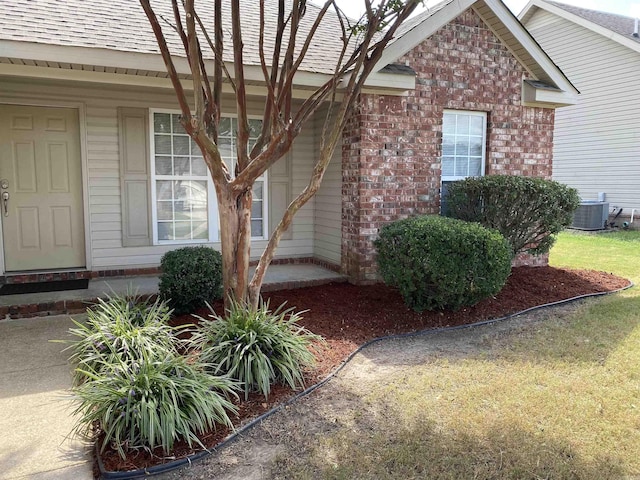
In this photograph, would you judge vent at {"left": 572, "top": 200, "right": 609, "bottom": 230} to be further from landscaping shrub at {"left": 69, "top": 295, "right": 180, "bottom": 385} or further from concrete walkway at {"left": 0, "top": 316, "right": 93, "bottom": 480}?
concrete walkway at {"left": 0, "top": 316, "right": 93, "bottom": 480}

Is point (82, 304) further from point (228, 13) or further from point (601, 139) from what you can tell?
point (601, 139)

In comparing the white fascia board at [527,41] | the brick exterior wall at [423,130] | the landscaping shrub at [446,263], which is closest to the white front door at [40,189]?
the brick exterior wall at [423,130]

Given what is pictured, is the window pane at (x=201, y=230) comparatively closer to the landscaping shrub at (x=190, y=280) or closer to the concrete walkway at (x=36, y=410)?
the landscaping shrub at (x=190, y=280)

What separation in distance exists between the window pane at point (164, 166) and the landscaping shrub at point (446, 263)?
3486 millimetres

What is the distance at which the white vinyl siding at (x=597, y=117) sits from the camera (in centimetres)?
1370

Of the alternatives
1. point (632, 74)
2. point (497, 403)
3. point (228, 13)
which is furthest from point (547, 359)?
point (632, 74)

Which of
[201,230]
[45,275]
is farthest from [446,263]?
[45,275]

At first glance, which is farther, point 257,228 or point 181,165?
point 257,228

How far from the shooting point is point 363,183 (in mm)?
6535

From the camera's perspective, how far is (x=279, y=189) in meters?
7.76

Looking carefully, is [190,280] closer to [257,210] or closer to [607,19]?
[257,210]

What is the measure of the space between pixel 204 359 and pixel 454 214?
442cm

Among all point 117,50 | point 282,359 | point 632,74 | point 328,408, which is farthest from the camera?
point 632,74

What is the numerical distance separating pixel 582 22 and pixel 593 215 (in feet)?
19.6
